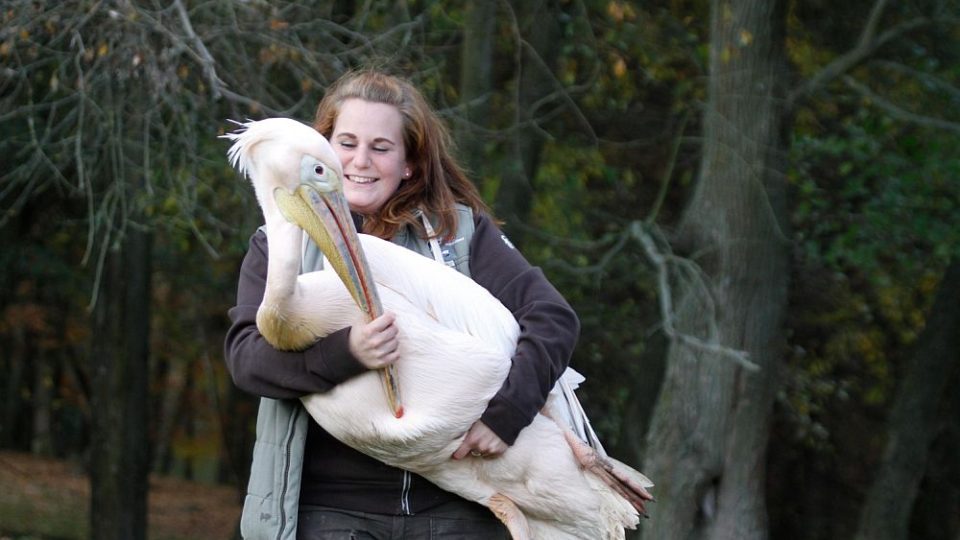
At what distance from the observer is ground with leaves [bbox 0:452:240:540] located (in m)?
14.1

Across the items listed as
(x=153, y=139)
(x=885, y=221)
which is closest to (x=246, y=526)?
(x=153, y=139)

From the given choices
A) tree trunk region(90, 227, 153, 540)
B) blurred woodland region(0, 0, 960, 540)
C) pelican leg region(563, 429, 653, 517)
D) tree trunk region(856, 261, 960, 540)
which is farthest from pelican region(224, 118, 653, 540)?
tree trunk region(856, 261, 960, 540)

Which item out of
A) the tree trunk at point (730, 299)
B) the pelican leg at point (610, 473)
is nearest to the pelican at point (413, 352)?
the pelican leg at point (610, 473)

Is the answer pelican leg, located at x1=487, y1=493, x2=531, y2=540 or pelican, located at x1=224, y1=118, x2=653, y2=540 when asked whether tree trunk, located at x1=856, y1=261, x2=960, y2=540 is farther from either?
pelican leg, located at x1=487, y1=493, x2=531, y2=540

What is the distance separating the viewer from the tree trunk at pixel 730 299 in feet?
26.9

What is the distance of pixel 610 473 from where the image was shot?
11.2 feet

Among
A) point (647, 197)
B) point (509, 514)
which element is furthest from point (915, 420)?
point (509, 514)

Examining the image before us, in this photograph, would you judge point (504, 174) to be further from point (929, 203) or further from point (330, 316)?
point (330, 316)

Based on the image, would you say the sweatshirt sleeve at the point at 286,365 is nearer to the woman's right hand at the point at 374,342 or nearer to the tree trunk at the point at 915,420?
the woman's right hand at the point at 374,342

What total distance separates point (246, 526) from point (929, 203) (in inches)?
290

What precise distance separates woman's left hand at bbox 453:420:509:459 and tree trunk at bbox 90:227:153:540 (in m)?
7.81

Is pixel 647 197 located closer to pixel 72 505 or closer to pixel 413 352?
pixel 72 505

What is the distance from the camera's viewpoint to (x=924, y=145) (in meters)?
9.78

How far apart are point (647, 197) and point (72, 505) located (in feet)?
26.3
